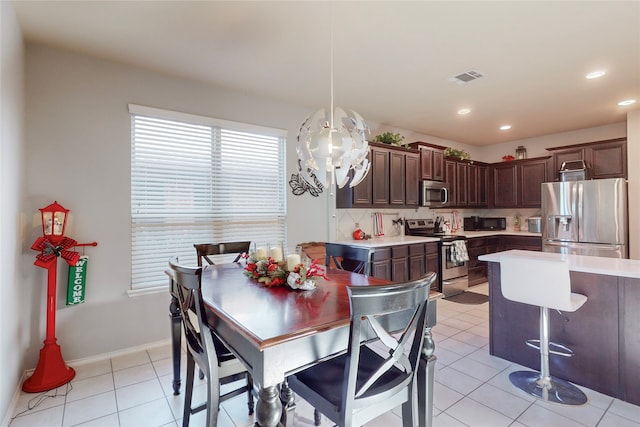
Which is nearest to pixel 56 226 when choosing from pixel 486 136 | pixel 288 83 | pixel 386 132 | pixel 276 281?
pixel 276 281

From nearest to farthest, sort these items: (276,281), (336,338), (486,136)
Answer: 1. (336,338)
2. (276,281)
3. (486,136)

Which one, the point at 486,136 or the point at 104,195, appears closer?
the point at 104,195

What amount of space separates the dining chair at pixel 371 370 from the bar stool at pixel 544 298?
116 centimetres

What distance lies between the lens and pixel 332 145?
74.8 inches

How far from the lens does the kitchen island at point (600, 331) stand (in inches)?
80.5

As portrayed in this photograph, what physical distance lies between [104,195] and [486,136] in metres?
6.19

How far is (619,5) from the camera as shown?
6.94 feet

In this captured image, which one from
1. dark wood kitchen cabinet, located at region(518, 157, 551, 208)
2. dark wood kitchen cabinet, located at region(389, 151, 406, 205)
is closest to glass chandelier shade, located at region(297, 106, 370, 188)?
dark wood kitchen cabinet, located at region(389, 151, 406, 205)

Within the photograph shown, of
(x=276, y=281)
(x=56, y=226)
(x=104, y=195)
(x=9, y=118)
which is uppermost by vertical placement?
(x=9, y=118)

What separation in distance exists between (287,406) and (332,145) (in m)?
1.44

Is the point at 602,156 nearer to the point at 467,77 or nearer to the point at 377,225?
the point at 467,77

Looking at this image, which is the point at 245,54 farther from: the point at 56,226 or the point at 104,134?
the point at 56,226

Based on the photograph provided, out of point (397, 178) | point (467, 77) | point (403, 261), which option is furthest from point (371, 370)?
point (397, 178)

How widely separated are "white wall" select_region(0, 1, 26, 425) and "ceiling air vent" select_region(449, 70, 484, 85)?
364 cm
